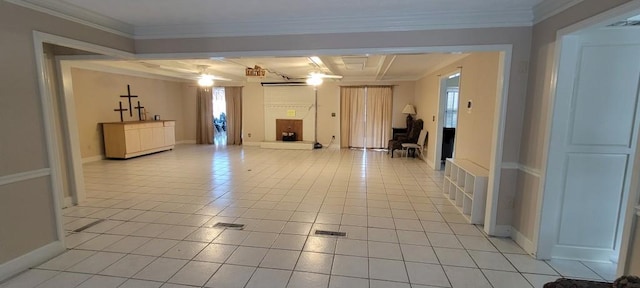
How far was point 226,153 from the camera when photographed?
8.37 m

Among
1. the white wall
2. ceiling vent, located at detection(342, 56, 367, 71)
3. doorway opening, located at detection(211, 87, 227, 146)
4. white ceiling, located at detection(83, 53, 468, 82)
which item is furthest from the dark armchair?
doorway opening, located at detection(211, 87, 227, 146)

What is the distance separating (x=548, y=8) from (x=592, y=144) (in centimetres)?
124

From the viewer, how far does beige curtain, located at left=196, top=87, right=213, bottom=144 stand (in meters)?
9.98

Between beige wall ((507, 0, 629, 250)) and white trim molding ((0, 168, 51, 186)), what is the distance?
178 inches

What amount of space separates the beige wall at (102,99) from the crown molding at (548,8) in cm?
861

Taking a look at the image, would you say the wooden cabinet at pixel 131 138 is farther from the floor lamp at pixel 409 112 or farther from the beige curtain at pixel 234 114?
the floor lamp at pixel 409 112

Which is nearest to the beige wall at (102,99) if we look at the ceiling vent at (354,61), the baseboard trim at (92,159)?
the baseboard trim at (92,159)

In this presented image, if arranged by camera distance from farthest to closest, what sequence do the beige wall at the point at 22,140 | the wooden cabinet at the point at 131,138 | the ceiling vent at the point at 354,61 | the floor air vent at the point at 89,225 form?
the wooden cabinet at the point at 131,138, the ceiling vent at the point at 354,61, the floor air vent at the point at 89,225, the beige wall at the point at 22,140

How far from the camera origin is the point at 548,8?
249 centimetres

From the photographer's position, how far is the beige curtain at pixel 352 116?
9188 millimetres

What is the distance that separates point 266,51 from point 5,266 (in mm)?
2980

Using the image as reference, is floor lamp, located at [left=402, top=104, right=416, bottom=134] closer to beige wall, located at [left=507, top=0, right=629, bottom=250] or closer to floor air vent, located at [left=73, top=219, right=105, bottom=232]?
beige wall, located at [left=507, top=0, right=629, bottom=250]

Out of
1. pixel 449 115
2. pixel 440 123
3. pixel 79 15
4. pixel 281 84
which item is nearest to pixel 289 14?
pixel 79 15

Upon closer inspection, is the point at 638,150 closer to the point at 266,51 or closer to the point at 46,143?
the point at 266,51
